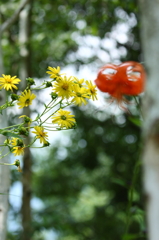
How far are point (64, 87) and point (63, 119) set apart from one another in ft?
0.31

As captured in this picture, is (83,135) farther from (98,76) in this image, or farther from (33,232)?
(98,76)

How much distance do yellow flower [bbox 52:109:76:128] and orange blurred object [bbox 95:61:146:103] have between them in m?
0.19

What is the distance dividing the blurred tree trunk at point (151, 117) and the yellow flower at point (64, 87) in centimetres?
52

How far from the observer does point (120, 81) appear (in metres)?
0.79

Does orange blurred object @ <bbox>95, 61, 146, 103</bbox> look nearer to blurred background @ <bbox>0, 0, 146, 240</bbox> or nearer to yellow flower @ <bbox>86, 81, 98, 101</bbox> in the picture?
yellow flower @ <bbox>86, 81, 98, 101</bbox>

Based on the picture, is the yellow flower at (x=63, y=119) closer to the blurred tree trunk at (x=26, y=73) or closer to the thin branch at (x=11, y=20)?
the thin branch at (x=11, y=20)

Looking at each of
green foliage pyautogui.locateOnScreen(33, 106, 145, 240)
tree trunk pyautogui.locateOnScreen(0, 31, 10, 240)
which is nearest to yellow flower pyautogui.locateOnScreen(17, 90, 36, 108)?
tree trunk pyautogui.locateOnScreen(0, 31, 10, 240)

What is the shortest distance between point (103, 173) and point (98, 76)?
514 cm

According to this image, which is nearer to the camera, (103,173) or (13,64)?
(13,64)

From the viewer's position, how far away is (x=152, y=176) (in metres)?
0.37

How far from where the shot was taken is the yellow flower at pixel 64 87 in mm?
941

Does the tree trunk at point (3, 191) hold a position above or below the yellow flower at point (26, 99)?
below

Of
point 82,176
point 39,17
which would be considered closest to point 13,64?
point 39,17

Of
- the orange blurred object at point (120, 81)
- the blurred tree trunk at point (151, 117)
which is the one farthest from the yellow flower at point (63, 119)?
the blurred tree trunk at point (151, 117)
